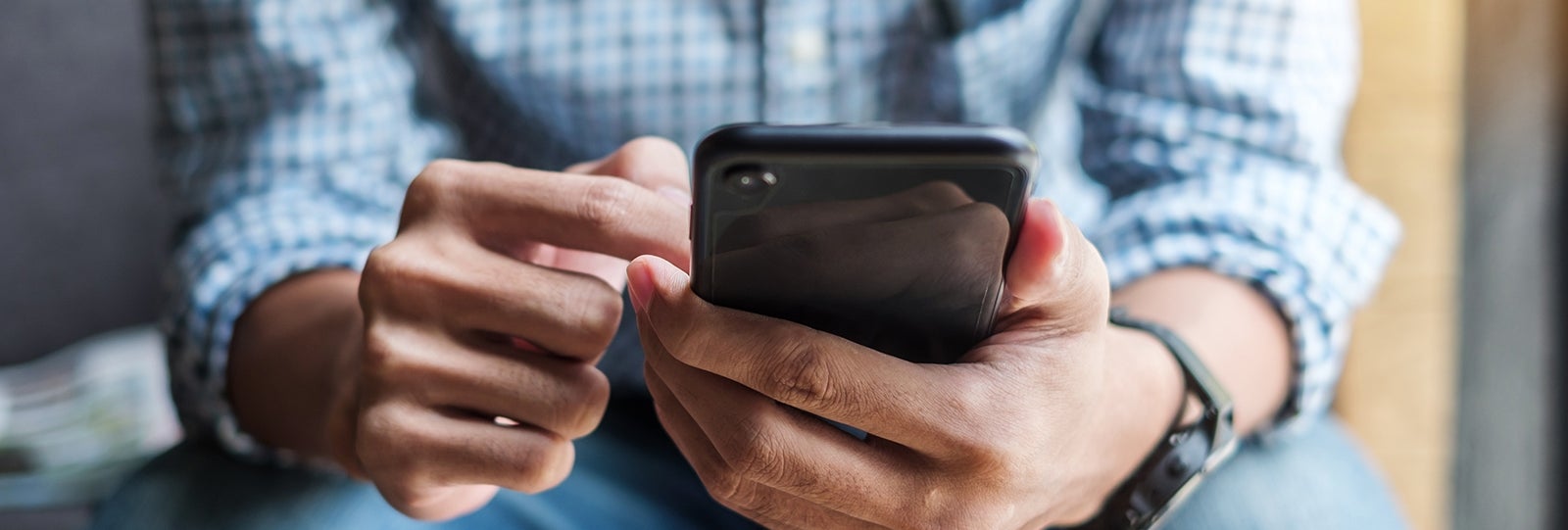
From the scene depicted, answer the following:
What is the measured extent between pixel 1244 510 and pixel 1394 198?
492 millimetres

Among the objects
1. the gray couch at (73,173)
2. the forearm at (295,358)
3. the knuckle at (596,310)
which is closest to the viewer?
the knuckle at (596,310)

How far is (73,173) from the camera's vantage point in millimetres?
964

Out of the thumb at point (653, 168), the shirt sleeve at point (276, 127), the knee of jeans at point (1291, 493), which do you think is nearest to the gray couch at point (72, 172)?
the shirt sleeve at point (276, 127)

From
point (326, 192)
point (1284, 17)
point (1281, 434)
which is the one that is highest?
point (1284, 17)

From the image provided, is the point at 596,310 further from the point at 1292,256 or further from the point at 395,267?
the point at 1292,256

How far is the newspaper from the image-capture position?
78 cm

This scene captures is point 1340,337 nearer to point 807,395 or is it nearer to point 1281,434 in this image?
point 1281,434

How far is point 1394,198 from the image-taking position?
867mm

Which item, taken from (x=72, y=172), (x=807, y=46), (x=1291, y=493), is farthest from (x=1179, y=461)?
(x=72, y=172)

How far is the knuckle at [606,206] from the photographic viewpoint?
0.35 m

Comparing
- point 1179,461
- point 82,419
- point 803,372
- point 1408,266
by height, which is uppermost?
point 803,372

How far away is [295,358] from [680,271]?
270mm

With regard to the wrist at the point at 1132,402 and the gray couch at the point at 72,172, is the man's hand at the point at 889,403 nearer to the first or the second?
the wrist at the point at 1132,402

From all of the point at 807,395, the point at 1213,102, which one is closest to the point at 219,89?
the point at 807,395
